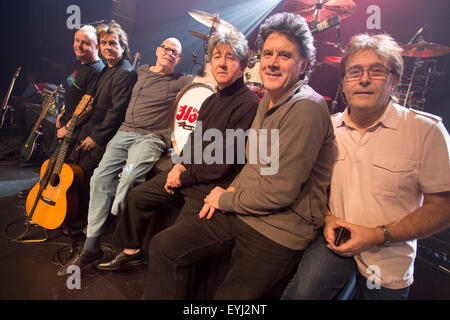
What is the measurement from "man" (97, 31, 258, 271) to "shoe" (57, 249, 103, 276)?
125mm

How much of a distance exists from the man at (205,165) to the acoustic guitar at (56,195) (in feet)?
1.86

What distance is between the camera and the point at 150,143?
2221 mm

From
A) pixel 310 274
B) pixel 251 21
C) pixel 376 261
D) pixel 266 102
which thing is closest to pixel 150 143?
pixel 266 102

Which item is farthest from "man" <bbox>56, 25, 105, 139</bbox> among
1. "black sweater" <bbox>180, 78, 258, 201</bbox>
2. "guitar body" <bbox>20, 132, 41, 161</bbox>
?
"black sweater" <bbox>180, 78, 258, 201</bbox>

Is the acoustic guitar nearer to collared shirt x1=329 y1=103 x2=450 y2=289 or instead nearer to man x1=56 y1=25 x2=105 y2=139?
man x1=56 y1=25 x2=105 y2=139

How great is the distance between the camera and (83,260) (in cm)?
188

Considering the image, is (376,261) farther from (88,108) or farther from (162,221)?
(88,108)

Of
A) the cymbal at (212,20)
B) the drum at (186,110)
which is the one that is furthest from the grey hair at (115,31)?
the cymbal at (212,20)

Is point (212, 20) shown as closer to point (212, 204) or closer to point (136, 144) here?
point (136, 144)

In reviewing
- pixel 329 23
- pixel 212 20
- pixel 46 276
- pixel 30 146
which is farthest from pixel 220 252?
pixel 30 146

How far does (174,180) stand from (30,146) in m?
3.22

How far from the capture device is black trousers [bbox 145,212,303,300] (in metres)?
1.09

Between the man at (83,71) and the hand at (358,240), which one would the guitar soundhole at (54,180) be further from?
the hand at (358,240)
